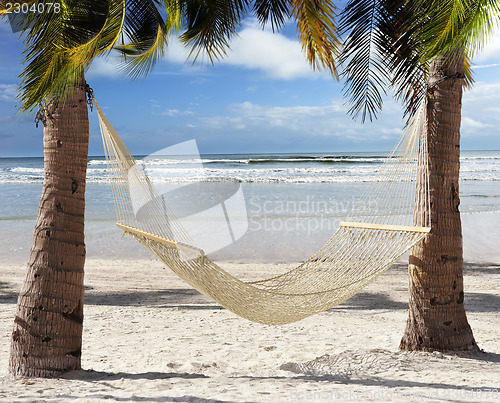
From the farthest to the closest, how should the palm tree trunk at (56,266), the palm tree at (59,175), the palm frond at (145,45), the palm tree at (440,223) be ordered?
1. the palm frond at (145,45)
2. the palm tree at (440,223)
3. the palm tree trunk at (56,266)
4. the palm tree at (59,175)

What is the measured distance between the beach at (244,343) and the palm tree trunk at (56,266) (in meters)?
0.11

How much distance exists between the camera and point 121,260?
5.32 m

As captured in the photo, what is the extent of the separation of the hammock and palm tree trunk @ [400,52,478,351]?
0.06 metres

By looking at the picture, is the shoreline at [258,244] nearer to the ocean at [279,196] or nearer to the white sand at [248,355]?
the ocean at [279,196]

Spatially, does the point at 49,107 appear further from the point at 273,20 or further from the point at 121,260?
the point at 121,260

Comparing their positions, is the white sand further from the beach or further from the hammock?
the hammock

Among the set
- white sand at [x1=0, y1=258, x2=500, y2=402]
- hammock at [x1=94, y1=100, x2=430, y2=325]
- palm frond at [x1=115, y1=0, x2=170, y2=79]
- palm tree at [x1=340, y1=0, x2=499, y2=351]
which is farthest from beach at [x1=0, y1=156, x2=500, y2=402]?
palm frond at [x1=115, y1=0, x2=170, y2=79]

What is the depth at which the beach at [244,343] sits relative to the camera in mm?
1957

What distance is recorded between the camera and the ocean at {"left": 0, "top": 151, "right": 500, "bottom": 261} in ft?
21.6

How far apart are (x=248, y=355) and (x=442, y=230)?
46.6 inches

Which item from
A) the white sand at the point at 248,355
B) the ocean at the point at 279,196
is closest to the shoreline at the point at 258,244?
the ocean at the point at 279,196

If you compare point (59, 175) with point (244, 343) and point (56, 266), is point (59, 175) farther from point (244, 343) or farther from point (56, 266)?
point (244, 343)

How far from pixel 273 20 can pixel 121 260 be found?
3003mm

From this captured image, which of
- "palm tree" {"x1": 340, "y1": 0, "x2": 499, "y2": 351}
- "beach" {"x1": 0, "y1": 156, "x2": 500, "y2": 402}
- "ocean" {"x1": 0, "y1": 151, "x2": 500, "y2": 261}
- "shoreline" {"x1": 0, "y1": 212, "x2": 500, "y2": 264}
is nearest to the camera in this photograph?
"beach" {"x1": 0, "y1": 156, "x2": 500, "y2": 402}
